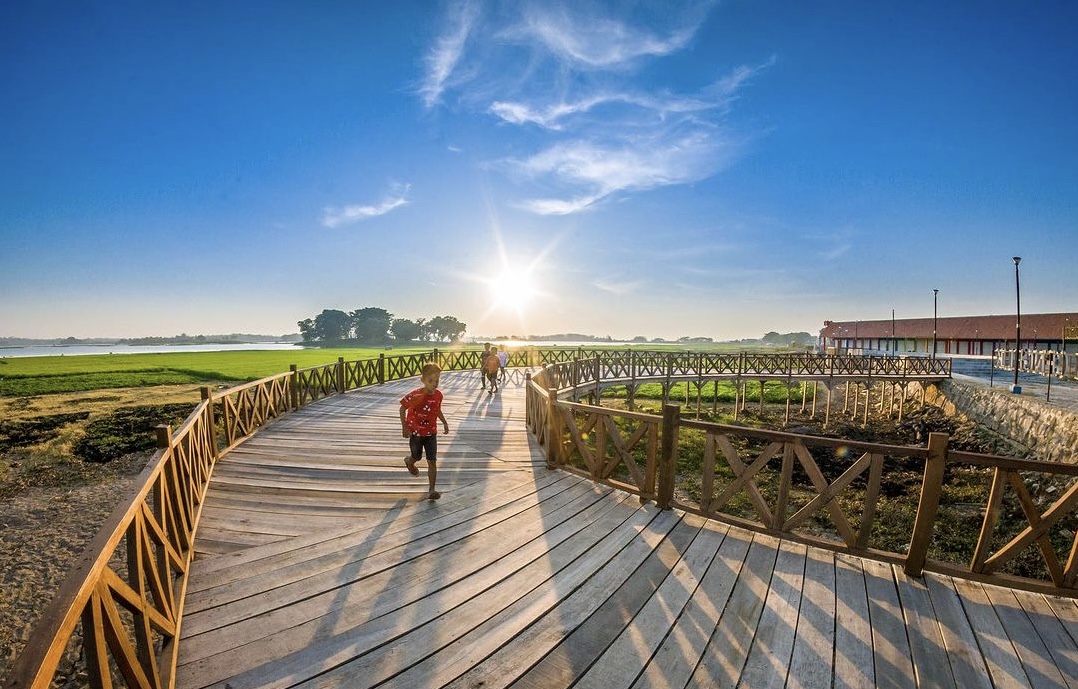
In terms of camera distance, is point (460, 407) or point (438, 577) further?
point (460, 407)

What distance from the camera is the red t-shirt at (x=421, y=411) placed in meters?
5.17

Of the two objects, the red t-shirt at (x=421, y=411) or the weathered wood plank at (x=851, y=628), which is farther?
the red t-shirt at (x=421, y=411)

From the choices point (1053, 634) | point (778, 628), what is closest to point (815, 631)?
point (778, 628)

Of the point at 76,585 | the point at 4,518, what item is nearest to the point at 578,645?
the point at 76,585

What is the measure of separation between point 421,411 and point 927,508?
502 cm

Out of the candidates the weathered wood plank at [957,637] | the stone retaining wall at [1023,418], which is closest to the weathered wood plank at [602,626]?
the weathered wood plank at [957,637]

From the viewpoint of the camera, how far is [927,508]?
3641mm

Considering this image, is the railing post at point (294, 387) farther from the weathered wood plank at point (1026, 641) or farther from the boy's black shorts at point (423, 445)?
the weathered wood plank at point (1026, 641)

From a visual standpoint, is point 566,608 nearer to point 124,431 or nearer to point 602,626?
point 602,626

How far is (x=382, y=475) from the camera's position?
614cm

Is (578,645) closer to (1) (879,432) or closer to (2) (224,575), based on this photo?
(2) (224,575)

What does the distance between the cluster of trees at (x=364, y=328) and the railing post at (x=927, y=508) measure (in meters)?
120

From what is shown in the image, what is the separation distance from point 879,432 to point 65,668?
2911cm

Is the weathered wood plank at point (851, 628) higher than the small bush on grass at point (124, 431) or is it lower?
higher
